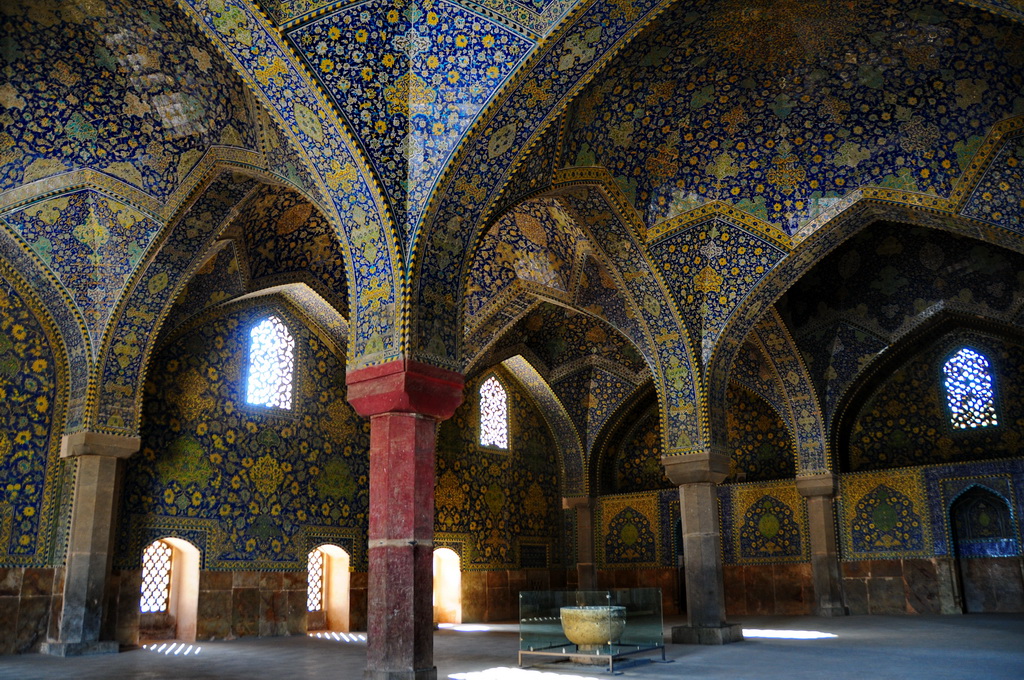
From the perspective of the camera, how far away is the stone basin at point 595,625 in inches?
322

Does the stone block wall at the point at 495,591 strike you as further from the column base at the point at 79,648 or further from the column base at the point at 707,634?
the column base at the point at 79,648

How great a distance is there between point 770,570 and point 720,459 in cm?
594

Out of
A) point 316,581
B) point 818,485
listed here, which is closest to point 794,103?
point 818,485

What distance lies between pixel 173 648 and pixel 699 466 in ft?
22.7

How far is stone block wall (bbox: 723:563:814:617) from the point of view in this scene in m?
15.4

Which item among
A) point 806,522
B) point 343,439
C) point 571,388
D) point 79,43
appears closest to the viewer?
→ point 79,43

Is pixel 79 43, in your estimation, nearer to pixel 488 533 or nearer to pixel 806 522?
pixel 488 533

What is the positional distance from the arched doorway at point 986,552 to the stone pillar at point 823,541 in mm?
1857

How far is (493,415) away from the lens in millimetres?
16781

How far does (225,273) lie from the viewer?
11.8 metres

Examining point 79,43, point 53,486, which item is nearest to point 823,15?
point 79,43

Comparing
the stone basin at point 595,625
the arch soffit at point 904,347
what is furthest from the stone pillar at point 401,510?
the arch soffit at point 904,347

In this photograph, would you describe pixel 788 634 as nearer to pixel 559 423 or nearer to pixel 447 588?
pixel 447 588

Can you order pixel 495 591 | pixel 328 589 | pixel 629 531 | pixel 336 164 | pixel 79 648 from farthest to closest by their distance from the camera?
pixel 629 531 → pixel 495 591 → pixel 328 589 → pixel 79 648 → pixel 336 164
